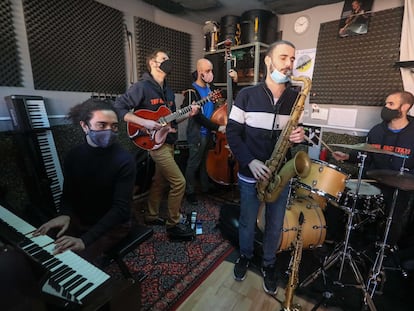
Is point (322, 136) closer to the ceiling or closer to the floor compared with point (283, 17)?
closer to the floor

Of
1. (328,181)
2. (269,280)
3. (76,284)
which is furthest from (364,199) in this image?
(76,284)

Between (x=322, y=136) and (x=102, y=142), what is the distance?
10.0 feet

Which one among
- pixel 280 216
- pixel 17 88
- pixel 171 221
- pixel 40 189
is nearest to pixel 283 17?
pixel 280 216

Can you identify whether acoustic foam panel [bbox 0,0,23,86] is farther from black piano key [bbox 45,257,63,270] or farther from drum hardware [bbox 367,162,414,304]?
drum hardware [bbox 367,162,414,304]

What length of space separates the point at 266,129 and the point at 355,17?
8.08 feet

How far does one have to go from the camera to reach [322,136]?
333 cm

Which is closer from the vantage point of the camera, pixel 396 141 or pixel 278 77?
pixel 278 77

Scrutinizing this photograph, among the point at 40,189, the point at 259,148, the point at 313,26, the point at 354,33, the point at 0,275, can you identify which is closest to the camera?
the point at 0,275

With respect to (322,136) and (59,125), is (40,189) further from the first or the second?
(322,136)

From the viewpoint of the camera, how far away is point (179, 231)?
235 centimetres

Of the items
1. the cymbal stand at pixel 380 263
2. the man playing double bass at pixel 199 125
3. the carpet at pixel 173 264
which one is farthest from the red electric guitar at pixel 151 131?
the cymbal stand at pixel 380 263

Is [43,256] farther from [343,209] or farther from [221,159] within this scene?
[221,159]

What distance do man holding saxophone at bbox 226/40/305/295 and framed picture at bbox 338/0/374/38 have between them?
81.4 inches

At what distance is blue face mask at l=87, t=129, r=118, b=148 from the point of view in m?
1.41
